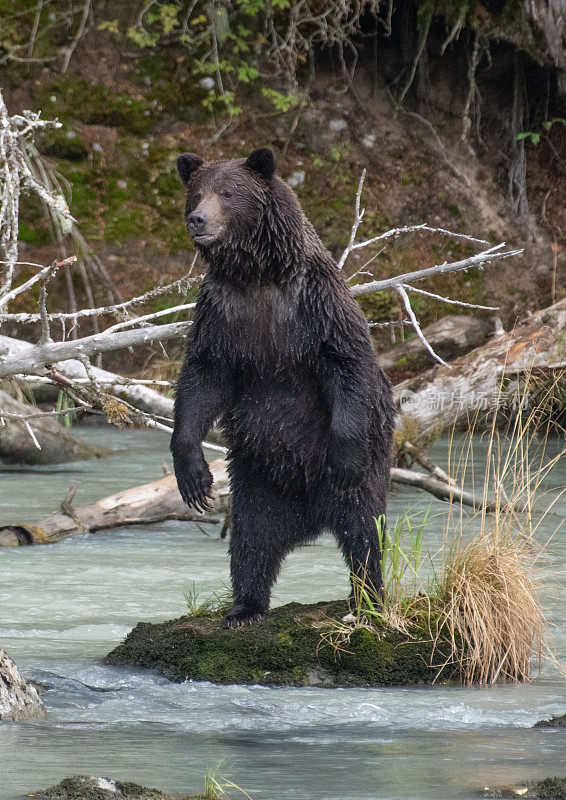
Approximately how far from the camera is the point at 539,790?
2.84 meters

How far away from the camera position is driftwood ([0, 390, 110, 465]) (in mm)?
9547

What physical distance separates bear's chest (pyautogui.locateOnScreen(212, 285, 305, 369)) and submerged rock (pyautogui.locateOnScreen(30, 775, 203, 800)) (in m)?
1.78

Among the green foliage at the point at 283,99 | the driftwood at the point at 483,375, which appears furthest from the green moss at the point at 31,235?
the driftwood at the point at 483,375

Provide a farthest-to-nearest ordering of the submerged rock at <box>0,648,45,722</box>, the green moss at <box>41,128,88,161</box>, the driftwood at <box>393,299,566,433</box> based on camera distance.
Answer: the green moss at <box>41,128,88,161</box>, the driftwood at <box>393,299,566,433</box>, the submerged rock at <box>0,648,45,722</box>

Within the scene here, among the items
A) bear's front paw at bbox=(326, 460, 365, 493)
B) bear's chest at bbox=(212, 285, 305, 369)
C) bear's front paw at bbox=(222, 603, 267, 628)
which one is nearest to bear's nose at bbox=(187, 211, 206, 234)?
bear's chest at bbox=(212, 285, 305, 369)

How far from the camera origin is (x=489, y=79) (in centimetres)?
1277

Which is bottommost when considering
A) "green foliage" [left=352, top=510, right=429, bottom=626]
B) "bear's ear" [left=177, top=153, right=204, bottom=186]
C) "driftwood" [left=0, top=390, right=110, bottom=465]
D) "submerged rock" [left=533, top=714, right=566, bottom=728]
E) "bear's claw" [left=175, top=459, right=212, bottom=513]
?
"driftwood" [left=0, top=390, right=110, bottom=465]

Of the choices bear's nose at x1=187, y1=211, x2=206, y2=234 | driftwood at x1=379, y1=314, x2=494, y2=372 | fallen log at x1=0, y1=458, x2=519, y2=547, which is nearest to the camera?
bear's nose at x1=187, y1=211, x2=206, y2=234

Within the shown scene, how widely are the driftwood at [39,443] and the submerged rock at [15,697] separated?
5820 mm

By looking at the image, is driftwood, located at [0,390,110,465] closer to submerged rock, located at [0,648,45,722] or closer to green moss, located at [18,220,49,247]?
green moss, located at [18,220,49,247]

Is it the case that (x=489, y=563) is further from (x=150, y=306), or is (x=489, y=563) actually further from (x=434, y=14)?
(x=434, y=14)

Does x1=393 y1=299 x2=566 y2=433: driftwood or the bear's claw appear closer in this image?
the bear's claw

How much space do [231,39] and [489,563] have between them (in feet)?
30.8

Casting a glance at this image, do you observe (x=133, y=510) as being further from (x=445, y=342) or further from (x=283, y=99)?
(x=283, y=99)
